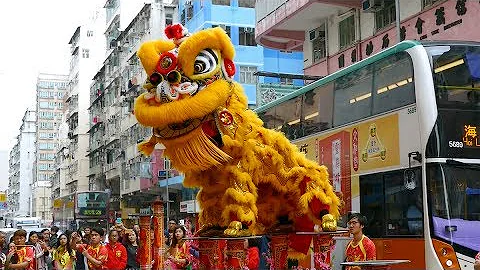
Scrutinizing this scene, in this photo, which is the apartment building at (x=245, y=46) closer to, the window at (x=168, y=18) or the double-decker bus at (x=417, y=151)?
the window at (x=168, y=18)

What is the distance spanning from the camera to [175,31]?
7.73 metres

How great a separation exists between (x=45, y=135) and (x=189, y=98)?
265 ft

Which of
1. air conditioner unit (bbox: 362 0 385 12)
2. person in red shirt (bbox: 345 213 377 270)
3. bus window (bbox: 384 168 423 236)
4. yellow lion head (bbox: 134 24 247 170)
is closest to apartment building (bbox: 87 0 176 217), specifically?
air conditioner unit (bbox: 362 0 385 12)

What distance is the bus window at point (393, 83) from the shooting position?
925cm

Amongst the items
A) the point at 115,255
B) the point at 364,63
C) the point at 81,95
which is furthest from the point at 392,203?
the point at 81,95

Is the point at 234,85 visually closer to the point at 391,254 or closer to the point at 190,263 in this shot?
the point at 190,263

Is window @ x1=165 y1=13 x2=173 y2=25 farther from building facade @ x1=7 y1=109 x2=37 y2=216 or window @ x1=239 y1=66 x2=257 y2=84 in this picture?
building facade @ x1=7 y1=109 x2=37 y2=216

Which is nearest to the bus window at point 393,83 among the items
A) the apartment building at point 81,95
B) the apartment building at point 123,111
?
the apartment building at point 123,111

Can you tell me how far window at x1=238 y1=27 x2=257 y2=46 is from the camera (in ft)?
103

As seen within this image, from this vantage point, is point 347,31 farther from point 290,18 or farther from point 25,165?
point 25,165

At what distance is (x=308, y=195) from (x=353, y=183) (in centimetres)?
280

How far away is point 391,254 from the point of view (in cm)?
957

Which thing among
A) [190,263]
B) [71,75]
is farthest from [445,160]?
[71,75]

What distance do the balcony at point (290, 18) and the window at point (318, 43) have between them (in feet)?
0.80
